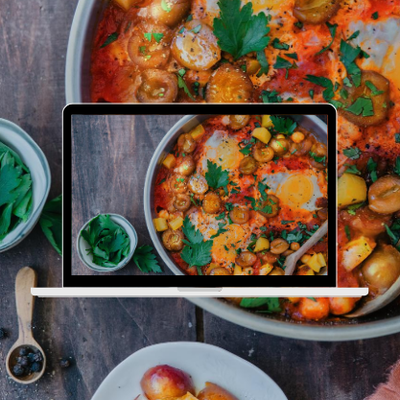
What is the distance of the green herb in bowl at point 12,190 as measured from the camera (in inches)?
45.2

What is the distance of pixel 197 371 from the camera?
119 centimetres

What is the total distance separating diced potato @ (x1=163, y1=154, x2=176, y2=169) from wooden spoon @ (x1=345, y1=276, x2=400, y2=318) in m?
0.57

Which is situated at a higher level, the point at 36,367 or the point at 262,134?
the point at 262,134

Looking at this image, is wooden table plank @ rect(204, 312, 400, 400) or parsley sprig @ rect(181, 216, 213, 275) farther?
wooden table plank @ rect(204, 312, 400, 400)

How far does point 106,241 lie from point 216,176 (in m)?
0.30

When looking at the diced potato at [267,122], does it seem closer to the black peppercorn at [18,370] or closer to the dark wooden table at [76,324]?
the dark wooden table at [76,324]

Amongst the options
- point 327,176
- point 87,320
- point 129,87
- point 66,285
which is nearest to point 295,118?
point 327,176

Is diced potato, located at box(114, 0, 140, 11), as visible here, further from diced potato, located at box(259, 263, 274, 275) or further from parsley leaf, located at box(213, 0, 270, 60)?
diced potato, located at box(259, 263, 274, 275)

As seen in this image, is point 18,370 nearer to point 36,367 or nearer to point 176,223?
point 36,367

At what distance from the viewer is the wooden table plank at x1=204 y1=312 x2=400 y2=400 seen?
1.23 meters

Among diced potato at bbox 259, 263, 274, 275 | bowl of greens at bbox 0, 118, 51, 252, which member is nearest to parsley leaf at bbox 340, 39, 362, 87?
diced potato at bbox 259, 263, 274, 275

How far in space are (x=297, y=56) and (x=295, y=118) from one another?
0.71 feet

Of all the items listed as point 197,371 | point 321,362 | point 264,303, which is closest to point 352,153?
point 264,303

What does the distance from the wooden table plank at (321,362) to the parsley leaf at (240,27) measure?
713 mm
